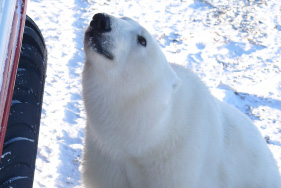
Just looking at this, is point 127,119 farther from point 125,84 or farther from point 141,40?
point 141,40

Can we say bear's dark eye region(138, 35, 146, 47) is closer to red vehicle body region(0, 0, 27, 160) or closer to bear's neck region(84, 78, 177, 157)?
bear's neck region(84, 78, 177, 157)

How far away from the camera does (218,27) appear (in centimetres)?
716

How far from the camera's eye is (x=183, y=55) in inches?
246

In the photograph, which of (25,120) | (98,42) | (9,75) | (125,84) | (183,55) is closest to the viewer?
(9,75)

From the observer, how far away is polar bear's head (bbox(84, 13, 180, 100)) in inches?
98.6

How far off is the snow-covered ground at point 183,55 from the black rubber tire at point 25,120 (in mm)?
1101

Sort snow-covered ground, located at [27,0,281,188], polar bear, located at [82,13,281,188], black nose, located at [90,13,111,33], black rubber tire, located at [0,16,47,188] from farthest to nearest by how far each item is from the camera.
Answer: snow-covered ground, located at [27,0,281,188]
polar bear, located at [82,13,281,188]
black nose, located at [90,13,111,33]
black rubber tire, located at [0,16,47,188]

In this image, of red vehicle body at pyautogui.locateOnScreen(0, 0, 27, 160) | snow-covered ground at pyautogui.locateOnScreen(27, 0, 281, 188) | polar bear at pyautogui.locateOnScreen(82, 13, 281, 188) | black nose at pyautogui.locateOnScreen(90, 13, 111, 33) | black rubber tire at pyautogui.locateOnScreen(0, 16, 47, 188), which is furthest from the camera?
snow-covered ground at pyautogui.locateOnScreen(27, 0, 281, 188)

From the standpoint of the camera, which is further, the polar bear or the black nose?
the polar bear

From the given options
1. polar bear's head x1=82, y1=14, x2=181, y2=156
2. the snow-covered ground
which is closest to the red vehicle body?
polar bear's head x1=82, y1=14, x2=181, y2=156

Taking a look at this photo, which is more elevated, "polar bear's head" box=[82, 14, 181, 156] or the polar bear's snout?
the polar bear's snout

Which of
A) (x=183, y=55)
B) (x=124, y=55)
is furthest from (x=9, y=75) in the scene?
(x=183, y=55)

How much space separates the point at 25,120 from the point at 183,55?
13.4 ft

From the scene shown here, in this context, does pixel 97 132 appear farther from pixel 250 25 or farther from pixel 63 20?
pixel 250 25
